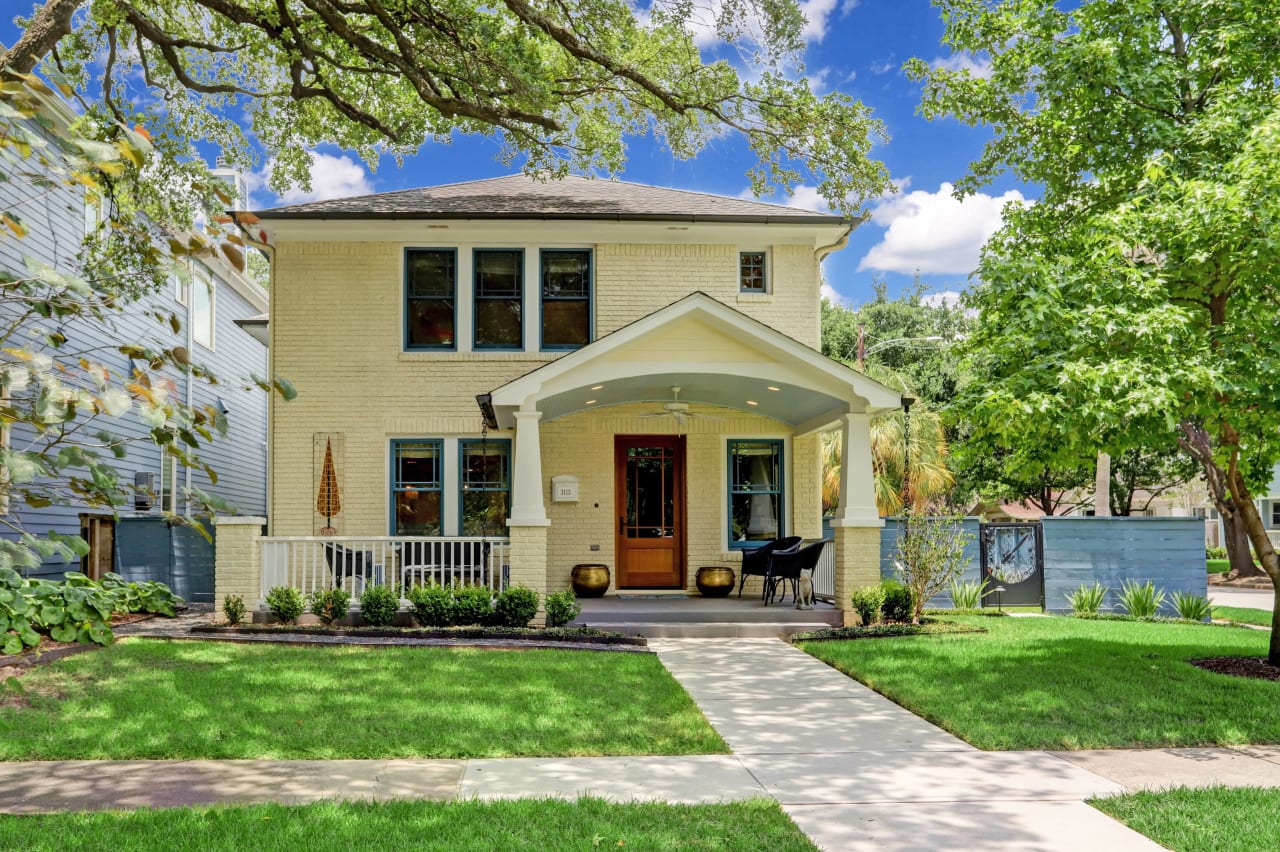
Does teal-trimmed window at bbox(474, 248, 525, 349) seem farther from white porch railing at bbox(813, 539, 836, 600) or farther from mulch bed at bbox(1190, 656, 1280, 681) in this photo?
mulch bed at bbox(1190, 656, 1280, 681)

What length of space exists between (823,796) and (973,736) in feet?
6.19

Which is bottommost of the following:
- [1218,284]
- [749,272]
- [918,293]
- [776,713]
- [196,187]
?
[776,713]

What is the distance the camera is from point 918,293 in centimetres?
4403

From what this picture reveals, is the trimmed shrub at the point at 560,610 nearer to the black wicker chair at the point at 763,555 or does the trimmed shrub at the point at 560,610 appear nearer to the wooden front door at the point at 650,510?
the black wicker chair at the point at 763,555

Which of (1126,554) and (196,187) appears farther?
(1126,554)

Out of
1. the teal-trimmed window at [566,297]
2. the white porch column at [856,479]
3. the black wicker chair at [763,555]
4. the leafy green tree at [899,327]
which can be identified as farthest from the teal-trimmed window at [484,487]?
the leafy green tree at [899,327]

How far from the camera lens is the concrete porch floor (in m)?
12.3

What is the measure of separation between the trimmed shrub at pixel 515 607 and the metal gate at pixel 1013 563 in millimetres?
7792

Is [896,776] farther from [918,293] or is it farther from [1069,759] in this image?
[918,293]

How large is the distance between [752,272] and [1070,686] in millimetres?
8467

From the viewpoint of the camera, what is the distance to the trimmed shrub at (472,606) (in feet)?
37.5

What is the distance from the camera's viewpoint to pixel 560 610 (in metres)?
11.5

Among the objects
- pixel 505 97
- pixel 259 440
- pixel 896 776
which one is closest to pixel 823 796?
pixel 896 776

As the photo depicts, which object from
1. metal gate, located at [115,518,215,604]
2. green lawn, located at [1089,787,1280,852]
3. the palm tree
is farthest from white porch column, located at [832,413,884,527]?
the palm tree
